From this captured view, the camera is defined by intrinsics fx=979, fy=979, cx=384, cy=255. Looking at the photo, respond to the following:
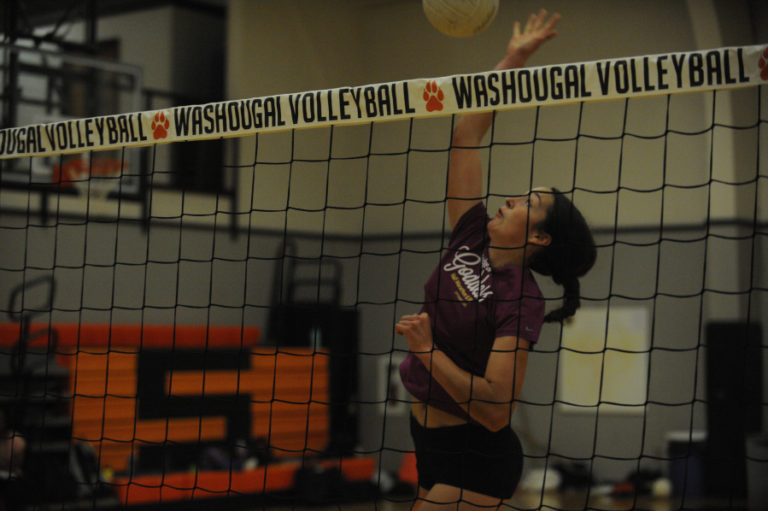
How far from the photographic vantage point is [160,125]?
10.3ft

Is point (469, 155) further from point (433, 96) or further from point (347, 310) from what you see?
point (347, 310)

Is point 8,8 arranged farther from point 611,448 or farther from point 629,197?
point 611,448

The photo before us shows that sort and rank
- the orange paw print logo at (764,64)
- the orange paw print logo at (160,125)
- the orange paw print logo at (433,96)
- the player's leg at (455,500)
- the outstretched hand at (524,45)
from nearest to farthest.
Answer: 1. the orange paw print logo at (764,64)
2. the player's leg at (455,500)
3. the orange paw print logo at (433,96)
4. the outstretched hand at (524,45)
5. the orange paw print logo at (160,125)

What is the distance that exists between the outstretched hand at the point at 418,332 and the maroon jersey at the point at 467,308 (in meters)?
0.14

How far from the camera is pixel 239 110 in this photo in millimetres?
2982

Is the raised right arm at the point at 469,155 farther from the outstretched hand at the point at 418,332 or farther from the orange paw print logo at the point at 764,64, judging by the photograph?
the orange paw print logo at the point at 764,64

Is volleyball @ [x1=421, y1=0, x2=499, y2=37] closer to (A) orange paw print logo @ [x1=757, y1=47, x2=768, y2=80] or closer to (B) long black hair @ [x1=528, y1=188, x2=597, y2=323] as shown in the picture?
(B) long black hair @ [x1=528, y1=188, x2=597, y2=323]

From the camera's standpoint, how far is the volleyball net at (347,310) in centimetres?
774

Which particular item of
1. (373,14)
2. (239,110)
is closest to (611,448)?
(373,14)

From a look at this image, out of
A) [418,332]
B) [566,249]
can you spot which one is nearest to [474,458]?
[418,332]

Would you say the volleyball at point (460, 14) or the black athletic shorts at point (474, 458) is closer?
the black athletic shorts at point (474, 458)

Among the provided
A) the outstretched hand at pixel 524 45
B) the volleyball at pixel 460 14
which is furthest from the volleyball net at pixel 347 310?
the outstretched hand at pixel 524 45

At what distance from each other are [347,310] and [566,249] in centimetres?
748

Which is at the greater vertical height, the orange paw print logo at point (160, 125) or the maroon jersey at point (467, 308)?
the orange paw print logo at point (160, 125)
